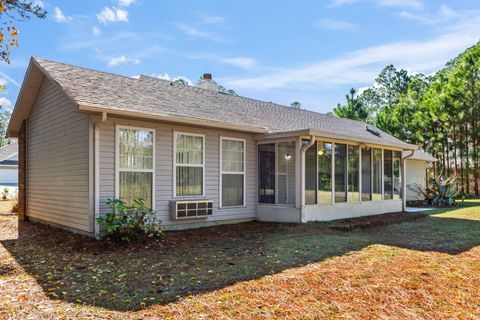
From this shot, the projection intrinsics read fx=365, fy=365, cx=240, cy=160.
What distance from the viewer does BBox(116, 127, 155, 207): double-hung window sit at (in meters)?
7.43

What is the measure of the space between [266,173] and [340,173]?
86.7 inches

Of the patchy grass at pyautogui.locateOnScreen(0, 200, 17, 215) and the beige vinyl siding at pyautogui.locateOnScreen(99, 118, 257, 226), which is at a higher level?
the beige vinyl siding at pyautogui.locateOnScreen(99, 118, 257, 226)

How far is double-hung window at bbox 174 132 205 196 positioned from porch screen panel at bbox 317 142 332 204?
318cm

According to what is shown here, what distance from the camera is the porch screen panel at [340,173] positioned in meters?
10.3

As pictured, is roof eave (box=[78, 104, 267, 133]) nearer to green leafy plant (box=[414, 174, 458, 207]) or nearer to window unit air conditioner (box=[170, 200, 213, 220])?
window unit air conditioner (box=[170, 200, 213, 220])

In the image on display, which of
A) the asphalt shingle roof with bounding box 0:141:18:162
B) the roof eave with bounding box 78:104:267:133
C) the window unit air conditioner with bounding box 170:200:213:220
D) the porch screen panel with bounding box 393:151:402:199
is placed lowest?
the window unit air conditioner with bounding box 170:200:213:220

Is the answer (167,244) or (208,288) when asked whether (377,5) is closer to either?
(167,244)

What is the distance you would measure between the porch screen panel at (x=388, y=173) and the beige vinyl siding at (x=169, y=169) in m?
4.87

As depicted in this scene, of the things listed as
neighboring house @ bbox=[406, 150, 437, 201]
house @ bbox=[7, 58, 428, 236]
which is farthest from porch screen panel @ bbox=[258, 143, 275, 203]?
neighboring house @ bbox=[406, 150, 437, 201]

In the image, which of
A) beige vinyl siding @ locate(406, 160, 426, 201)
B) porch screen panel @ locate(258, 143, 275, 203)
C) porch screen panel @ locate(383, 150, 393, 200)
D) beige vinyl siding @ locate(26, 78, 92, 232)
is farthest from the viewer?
beige vinyl siding @ locate(406, 160, 426, 201)

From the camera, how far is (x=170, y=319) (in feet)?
11.0

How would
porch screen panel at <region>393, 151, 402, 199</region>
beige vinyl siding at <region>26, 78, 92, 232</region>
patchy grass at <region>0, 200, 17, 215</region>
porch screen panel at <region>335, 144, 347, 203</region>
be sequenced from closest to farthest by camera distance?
beige vinyl siding at <region>26, 78, 92, 232</region>, porch screen panel at <region>335, 144, 347, 203</region>, porch screen panel at <region>393, 151, 402, 199</region>, patchy grass at <region>0, 200, 17, 215</region>

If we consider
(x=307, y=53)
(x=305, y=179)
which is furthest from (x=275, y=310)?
(x=307, y=53)

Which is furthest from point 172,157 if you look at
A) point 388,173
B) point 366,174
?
point 388,173
